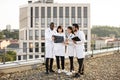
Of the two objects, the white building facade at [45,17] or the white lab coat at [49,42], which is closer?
the white lab coat at [49,42]

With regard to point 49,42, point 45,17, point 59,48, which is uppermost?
point 45,17

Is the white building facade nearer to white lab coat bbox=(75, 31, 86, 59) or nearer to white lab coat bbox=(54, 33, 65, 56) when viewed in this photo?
white lab coat bbox=(54, 33, 65, 56)

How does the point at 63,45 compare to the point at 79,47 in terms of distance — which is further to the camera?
the point at 63,45

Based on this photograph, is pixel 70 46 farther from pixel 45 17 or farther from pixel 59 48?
pixel 45 17

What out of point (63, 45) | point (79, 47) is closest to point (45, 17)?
point (63, 45)

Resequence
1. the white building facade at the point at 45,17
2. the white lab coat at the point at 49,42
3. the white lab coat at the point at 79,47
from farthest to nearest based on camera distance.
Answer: the white building facade at the point at 45,17 → the white lab coat at the point at 49,42 → the white lab coat at the point at 79,47

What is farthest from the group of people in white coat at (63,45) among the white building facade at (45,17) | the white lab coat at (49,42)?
the white building facade at (45,17)

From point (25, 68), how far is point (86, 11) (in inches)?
2567

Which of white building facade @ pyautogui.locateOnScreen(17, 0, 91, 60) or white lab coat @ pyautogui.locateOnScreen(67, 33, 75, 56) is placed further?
white building facade @ pyautogui.locateOnScreen(17, 0, 91, 60)

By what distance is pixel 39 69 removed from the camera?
38.1 feet

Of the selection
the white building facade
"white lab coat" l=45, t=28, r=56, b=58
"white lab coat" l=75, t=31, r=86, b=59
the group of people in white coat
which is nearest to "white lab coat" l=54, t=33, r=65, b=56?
the group of people in white coat

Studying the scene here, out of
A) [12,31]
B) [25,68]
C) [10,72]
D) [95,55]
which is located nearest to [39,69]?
[25,68]

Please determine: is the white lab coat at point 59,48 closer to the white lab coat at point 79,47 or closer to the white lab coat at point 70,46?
the white lab coat at point 70,46

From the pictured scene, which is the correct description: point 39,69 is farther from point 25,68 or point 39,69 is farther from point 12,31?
point 12,31
